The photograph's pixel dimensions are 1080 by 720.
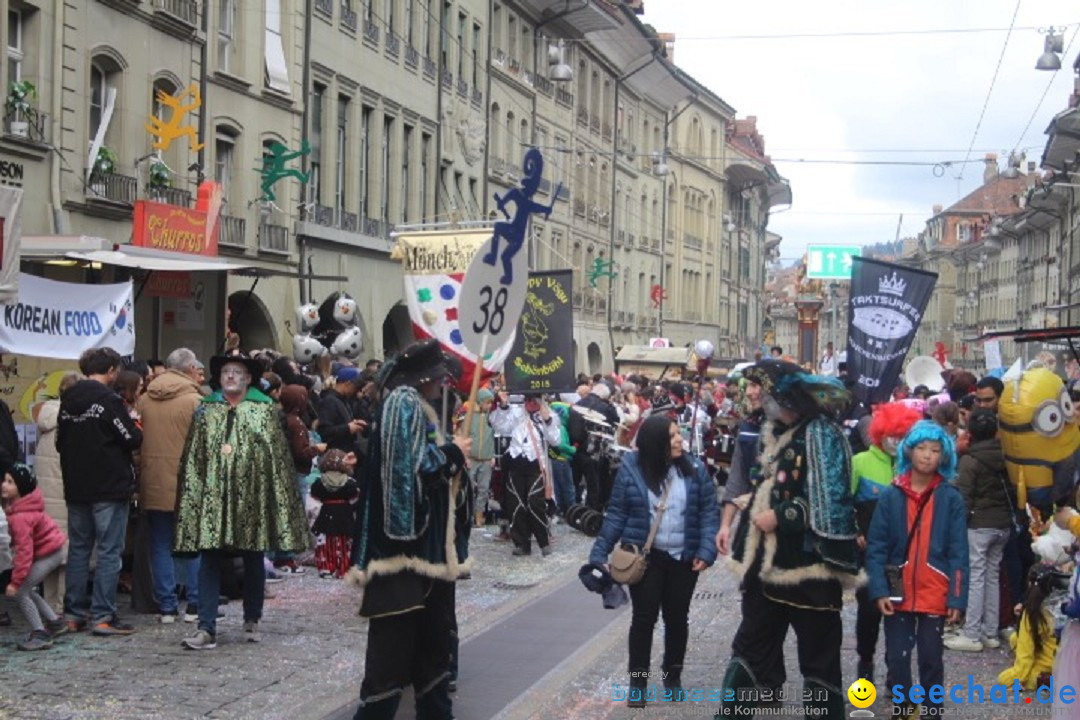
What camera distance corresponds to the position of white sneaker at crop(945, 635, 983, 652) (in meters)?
11.7

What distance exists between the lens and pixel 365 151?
33.8 metres

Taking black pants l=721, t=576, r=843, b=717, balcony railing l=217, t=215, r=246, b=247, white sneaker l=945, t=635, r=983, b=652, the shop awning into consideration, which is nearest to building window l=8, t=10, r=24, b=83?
the shop awning

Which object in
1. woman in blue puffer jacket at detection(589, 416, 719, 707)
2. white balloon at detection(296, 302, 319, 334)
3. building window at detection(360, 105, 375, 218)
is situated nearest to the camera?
woman in blue puffer jacket at detection(589, 416, 719, 707)

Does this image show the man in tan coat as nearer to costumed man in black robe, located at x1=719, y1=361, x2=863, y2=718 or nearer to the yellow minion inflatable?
costumed man in black robe, located at x1=719, y1=361, x2=863, y2=718

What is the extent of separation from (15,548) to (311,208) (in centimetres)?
1992

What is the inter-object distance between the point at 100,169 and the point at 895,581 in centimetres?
1556

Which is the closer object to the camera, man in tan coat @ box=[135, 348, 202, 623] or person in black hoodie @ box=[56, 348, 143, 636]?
person in black hoodie @ box=[56, 348, 143, 636]

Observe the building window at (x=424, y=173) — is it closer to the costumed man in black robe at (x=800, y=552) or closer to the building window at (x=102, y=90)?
the building window at (x=102, y=90)

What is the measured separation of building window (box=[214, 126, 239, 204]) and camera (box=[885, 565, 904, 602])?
19.1 meters

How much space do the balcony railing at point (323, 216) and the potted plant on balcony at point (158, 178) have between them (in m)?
6.59

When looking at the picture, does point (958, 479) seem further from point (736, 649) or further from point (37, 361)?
point (37, 361)

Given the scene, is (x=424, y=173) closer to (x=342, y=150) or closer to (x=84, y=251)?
(x=342, y=150)

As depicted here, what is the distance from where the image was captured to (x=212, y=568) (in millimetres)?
10641

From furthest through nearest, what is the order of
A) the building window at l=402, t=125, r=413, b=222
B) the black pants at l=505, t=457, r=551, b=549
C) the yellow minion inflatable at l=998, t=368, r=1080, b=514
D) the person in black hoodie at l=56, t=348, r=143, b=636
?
the building window at l=402, t=125, r=413, b=222, the black pants at l=505, t=457, r=551, b=549, the yellow minion inflatable at l=998, t=368, r=1080, b=514, the person in black hoodie at l=56, t=348, r=143, b=636
